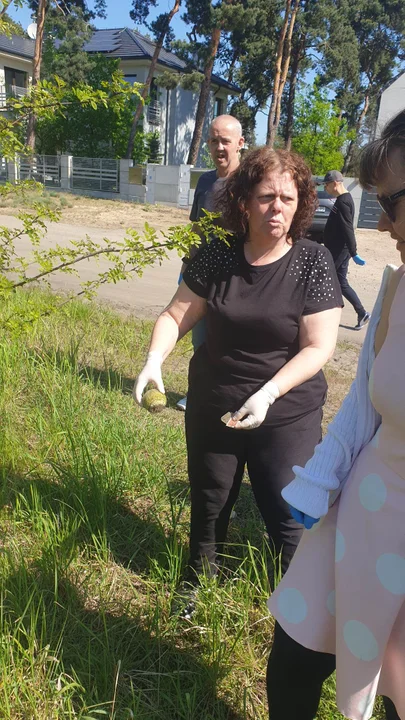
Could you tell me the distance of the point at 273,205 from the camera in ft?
6.99

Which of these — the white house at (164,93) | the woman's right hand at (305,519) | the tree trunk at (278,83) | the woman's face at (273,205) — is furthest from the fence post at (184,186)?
the woman's right hand at (305,519)

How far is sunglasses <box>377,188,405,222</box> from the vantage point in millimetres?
1248

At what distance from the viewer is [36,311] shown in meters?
2.54

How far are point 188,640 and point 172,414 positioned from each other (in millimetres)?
2120

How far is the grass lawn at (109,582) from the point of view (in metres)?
1.86

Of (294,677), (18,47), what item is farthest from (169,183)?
(294,677)

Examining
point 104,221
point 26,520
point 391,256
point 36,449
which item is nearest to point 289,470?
point 26,520

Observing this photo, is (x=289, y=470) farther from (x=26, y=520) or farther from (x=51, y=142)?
(x=51, y=142)

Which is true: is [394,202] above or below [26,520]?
above

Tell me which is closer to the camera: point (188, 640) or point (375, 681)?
→ point (375, 681)

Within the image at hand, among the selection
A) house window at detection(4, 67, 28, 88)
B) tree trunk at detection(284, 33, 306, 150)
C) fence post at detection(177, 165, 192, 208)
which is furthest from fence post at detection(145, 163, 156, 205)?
house window at detection(4, 67, 28, 88)

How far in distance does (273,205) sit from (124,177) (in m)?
22.5

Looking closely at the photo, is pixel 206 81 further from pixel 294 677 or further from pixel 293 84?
pixel 294 677

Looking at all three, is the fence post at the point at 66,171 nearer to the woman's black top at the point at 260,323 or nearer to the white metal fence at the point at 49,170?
the white metal fence at the point at 49,170
